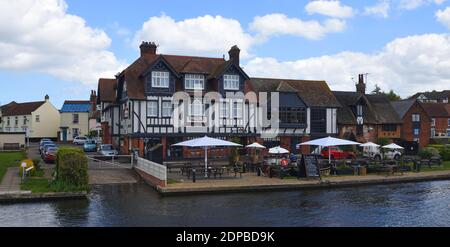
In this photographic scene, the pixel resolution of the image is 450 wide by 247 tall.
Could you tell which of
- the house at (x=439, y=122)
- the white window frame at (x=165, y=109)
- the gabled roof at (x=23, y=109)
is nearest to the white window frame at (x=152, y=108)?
the white window frame at (x=165, y=109)

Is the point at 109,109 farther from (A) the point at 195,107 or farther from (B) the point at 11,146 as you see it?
(B) the point at 11,146

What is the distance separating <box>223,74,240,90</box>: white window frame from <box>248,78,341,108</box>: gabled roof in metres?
2.19

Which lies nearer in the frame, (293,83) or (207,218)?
(207,218)

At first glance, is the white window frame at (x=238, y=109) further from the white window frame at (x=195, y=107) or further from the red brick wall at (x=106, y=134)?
the red brick wall at (x=106, y=134)

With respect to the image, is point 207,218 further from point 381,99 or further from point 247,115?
point 381,99

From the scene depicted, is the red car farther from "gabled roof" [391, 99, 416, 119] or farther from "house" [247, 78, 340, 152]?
"gabled roof" [391, 99, 416, 119]

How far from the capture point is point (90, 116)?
73688 millimetres

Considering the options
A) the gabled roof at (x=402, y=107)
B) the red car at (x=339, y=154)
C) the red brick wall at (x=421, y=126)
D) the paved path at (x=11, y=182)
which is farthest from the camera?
the gabled roof at (x=402, y=107)

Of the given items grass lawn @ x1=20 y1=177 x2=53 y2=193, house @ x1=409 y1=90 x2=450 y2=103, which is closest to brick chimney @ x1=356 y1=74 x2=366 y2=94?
grass lawn @ x1=20 y1=177 x2=53 y2=193

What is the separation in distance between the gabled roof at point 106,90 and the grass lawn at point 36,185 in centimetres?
2475

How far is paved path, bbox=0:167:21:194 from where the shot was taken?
22837 mm

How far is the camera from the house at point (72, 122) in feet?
246
